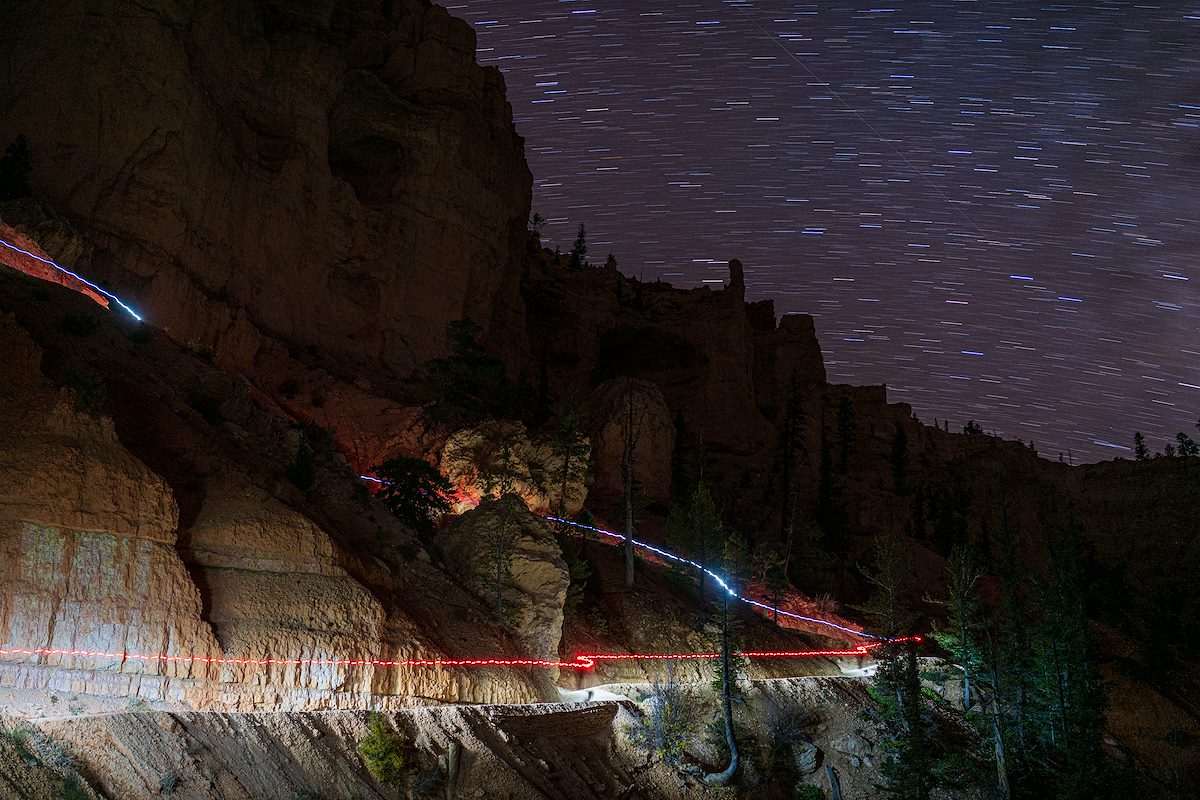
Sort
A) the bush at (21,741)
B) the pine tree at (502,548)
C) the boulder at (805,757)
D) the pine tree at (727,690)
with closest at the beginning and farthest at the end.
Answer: the bush at (21,741), the pine tree at (727,690), the pine tree at (502,548), the boulder at (805,757)

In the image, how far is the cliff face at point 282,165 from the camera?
41500 millimetres

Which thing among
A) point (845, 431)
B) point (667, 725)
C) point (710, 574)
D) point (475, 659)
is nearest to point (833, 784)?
point (667, 725)

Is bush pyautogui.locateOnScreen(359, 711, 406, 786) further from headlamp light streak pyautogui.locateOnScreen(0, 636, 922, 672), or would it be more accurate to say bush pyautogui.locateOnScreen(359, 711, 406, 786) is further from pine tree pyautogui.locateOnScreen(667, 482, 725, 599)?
pine tree pyautogui.locateOnScreen(667, 482, 725, 599)

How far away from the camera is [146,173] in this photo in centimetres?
4269

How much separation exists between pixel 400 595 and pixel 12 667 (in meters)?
11.6

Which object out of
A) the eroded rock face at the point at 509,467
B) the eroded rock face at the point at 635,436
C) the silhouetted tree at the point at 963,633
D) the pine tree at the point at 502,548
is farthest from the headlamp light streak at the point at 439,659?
the eroded rock face at the point at 635,436

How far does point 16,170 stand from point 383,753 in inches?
1224

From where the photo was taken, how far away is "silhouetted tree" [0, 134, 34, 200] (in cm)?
3791

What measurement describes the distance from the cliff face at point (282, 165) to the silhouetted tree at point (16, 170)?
819 mm

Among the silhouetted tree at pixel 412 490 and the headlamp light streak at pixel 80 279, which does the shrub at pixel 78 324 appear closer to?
the headlamp light streak at pixel 80 279

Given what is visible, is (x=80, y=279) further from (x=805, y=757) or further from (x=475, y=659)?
(x=805, y=757)

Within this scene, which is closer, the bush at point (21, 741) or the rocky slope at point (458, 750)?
the bush at point (21, 741)

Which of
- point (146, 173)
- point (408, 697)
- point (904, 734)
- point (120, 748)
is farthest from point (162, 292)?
point (904, 734)

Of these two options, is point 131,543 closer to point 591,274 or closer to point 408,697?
point 408,697
